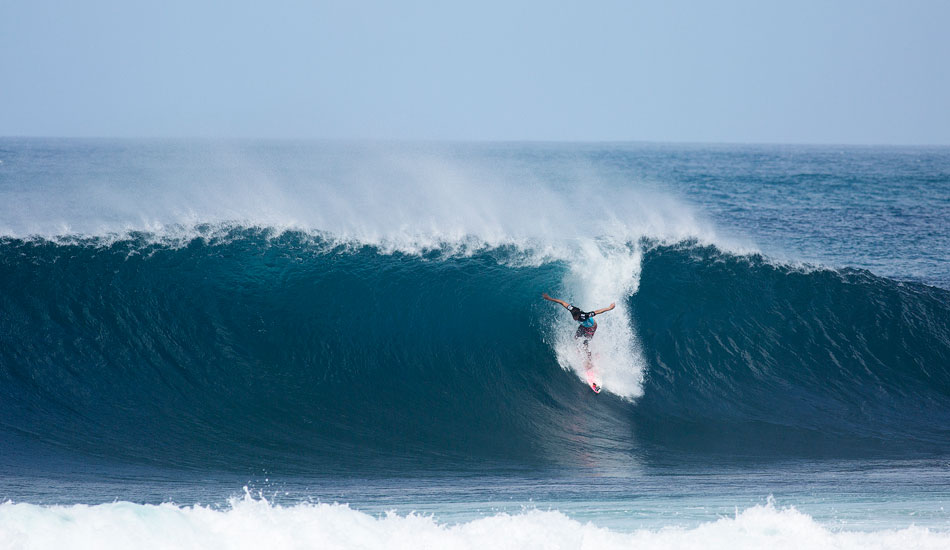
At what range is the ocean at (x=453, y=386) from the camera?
6457 millimetres

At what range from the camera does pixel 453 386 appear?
35.0 ft

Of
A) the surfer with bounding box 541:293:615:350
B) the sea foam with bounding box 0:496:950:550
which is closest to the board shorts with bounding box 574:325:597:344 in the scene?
the surfer with bounding box 541:293:615:350

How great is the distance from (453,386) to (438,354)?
91 centimetres

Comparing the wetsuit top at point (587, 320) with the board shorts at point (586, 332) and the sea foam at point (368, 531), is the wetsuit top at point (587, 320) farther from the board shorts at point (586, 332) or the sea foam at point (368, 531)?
the sea foam at point (368, 531)

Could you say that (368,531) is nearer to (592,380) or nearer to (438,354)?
(592,380)

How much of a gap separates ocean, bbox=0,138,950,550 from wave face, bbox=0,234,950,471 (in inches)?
1.7

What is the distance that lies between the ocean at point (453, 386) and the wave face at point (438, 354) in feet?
0.14

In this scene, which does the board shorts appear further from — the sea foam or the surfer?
the sea foam

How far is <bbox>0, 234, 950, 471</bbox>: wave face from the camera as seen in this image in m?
9.12

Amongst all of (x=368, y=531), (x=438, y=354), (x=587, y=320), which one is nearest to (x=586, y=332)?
(x=587, y=320)

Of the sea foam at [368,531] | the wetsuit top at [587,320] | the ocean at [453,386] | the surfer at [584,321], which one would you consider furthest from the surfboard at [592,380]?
the sea foam at [368,531]

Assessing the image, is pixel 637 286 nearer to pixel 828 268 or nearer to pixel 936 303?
pixel 828 268

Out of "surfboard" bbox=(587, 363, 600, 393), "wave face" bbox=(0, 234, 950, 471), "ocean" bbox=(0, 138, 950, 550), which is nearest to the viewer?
"ocean" bbox=(0, 138, 950, 550)

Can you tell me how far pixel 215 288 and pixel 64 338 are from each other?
89.6 inches
